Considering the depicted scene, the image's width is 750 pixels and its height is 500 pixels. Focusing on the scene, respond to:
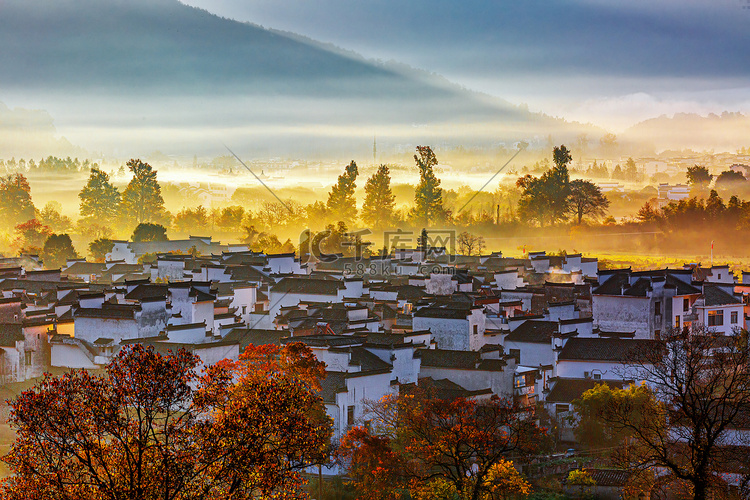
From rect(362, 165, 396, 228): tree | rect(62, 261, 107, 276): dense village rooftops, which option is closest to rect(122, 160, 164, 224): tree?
rect(362, 165, 396, 228): tree

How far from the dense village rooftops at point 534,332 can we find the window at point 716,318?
6.21 m

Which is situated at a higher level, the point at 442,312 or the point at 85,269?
the point at 442,312

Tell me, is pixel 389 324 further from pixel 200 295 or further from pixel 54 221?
pixel 54 221

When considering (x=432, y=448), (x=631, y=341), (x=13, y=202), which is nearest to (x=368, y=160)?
(x=13, y=202)

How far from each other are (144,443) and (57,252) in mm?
42672

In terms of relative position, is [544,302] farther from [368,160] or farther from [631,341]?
[368,160]

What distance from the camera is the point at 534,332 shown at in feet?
89.8

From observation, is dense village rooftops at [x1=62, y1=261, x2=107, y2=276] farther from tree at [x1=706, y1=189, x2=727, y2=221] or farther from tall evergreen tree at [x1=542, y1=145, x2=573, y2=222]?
tree at [x1=706, y1=189, x2=727, y2=221]

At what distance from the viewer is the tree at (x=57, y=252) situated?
5141cm

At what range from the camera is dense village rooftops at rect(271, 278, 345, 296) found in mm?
32500

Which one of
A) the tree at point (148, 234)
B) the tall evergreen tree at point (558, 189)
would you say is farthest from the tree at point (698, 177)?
the tree at point (148, 234)

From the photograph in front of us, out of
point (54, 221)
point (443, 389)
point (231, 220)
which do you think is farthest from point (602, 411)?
point (54, 221)

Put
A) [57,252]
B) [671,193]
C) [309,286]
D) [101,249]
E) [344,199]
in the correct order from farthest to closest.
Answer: [671,193], [344,199], [101,249], [57,252], [309,286]

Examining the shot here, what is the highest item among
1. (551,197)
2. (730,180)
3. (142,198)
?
(730,180)
